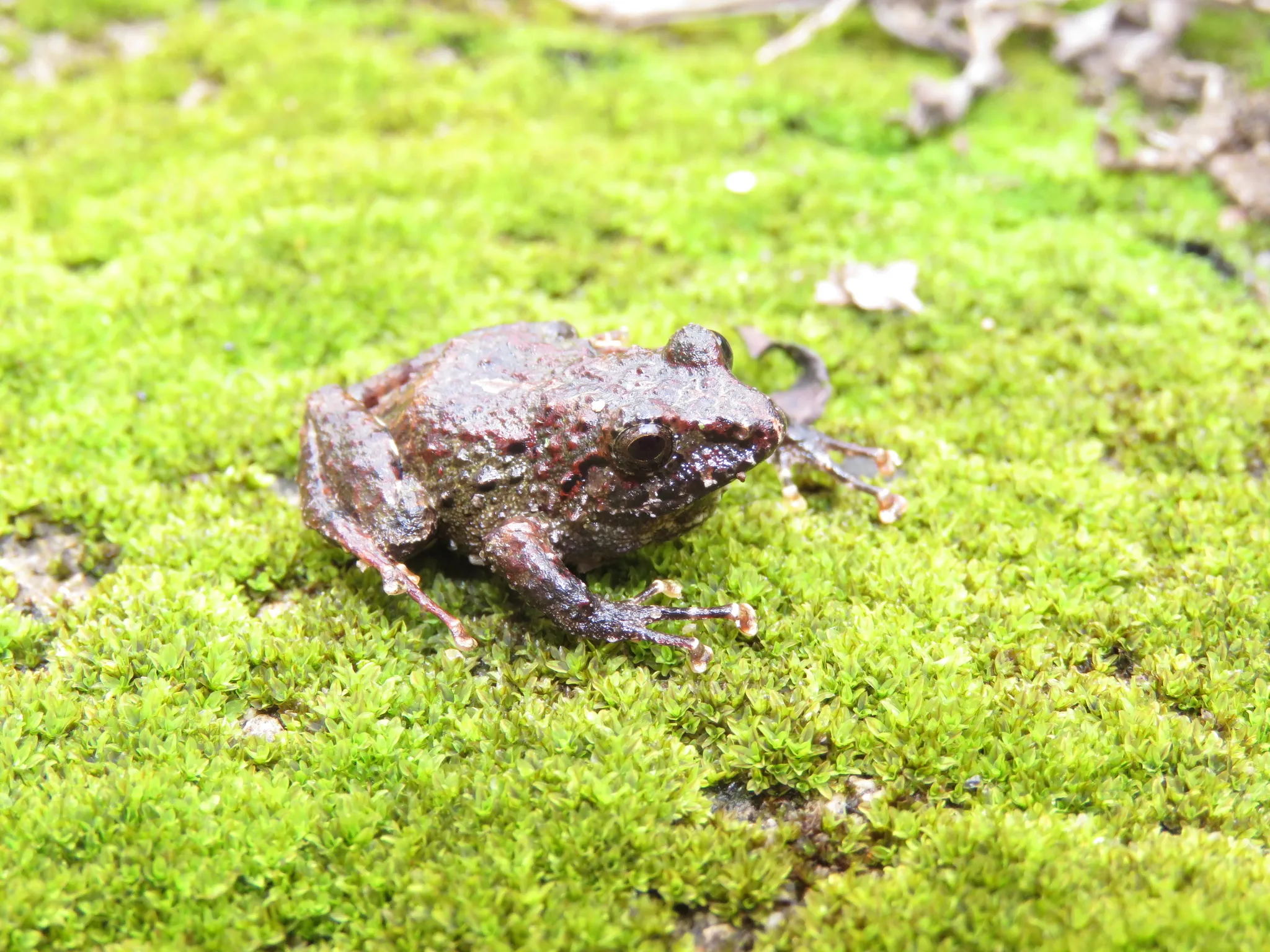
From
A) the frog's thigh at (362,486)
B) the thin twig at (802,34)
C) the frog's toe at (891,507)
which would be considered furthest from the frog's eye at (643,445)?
the thin twig at (802,34)

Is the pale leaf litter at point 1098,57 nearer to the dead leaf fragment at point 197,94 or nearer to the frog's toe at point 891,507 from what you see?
the dead leaf fragment at point 197,94

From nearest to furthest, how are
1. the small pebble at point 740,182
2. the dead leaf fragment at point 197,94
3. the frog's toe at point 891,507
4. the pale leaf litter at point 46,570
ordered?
the pale leaf litter at point 46,570
the frog's toe at point 891,507
the small pebble at point 740,182
the dead leaf fragment at point 197,94

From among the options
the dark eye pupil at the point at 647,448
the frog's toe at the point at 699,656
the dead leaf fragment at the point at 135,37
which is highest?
the dead leaf fragment at the point at 135,37

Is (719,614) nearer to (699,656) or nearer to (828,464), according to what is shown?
(699,656)

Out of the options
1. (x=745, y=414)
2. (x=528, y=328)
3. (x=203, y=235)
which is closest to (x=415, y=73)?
(x=203, y=235)

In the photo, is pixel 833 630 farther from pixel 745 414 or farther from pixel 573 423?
pixel 573 423
